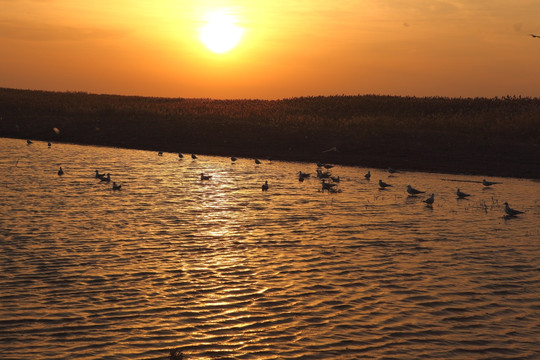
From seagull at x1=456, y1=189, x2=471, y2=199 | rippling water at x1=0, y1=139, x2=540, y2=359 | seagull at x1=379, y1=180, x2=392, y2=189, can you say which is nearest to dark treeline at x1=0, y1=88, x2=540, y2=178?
seagull at x1=379, y1=180, x2=392, y2=189

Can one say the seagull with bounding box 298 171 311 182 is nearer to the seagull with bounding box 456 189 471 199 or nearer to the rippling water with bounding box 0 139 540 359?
the rippling water with bounding box 0 139 540 359

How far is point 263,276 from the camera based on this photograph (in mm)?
15398

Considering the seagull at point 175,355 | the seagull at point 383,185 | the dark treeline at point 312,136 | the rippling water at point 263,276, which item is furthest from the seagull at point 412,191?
the seagull at point 175,355

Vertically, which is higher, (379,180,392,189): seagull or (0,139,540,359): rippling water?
(379,180,392,189): seagull

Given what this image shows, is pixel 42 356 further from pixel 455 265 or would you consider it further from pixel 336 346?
pixel 455 265

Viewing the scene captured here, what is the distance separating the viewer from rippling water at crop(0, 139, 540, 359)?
1115cm

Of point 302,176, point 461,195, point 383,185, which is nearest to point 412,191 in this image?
point 461,195

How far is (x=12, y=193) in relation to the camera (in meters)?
27.6

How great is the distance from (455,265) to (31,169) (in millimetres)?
27488

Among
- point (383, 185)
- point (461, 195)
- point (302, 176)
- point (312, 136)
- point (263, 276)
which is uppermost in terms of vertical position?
point (312, 136)

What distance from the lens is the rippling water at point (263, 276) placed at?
36.6ft

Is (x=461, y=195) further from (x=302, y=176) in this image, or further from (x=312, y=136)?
(x=312, y=136)

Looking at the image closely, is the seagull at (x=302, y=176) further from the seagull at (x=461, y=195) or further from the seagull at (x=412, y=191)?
the seagull at (x=461, y=195)

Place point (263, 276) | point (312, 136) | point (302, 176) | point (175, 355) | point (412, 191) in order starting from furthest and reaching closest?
point (312, 136) → point (302, 176) → point (412, 191) → point (263, 276) → point (175, 355)
